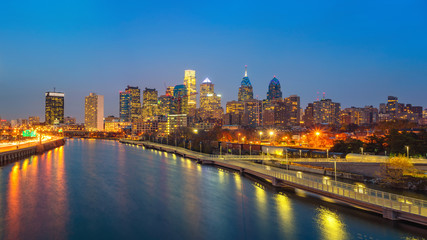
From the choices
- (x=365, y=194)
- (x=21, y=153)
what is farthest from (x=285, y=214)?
(x=21, y=153)

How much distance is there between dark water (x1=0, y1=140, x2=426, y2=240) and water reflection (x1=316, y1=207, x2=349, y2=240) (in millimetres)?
78

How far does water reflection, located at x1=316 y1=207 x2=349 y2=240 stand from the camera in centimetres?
2392

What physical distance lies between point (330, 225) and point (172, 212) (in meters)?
15.5

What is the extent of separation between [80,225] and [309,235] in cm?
2036

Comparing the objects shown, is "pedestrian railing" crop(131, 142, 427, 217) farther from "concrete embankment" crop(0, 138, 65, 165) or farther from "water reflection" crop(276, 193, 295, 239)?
"concrete embankment" crop(0, 138, 65, 165)

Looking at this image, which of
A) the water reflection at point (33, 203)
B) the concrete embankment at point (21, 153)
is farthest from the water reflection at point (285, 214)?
the concrete embankment at point (21, 153)

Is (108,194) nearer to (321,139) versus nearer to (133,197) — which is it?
(133,197)

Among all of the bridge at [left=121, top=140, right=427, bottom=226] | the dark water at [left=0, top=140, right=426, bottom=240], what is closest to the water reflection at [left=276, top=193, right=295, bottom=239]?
the dark water at [left=0, top=140, right=426, bottom=240]

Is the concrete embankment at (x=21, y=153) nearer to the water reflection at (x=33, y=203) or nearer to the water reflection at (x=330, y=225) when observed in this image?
the water reflection at (x=33, y=203)

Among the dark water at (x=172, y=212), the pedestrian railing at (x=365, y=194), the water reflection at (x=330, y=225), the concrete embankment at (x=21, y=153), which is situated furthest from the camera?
the concrete embankment at (x=21, y=153)

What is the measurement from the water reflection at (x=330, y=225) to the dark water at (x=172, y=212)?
0.08 meters

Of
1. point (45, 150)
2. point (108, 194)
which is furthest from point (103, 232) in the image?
point (45, 150)

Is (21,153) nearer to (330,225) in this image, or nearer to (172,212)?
(172,212)

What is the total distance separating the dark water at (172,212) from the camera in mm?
24609
